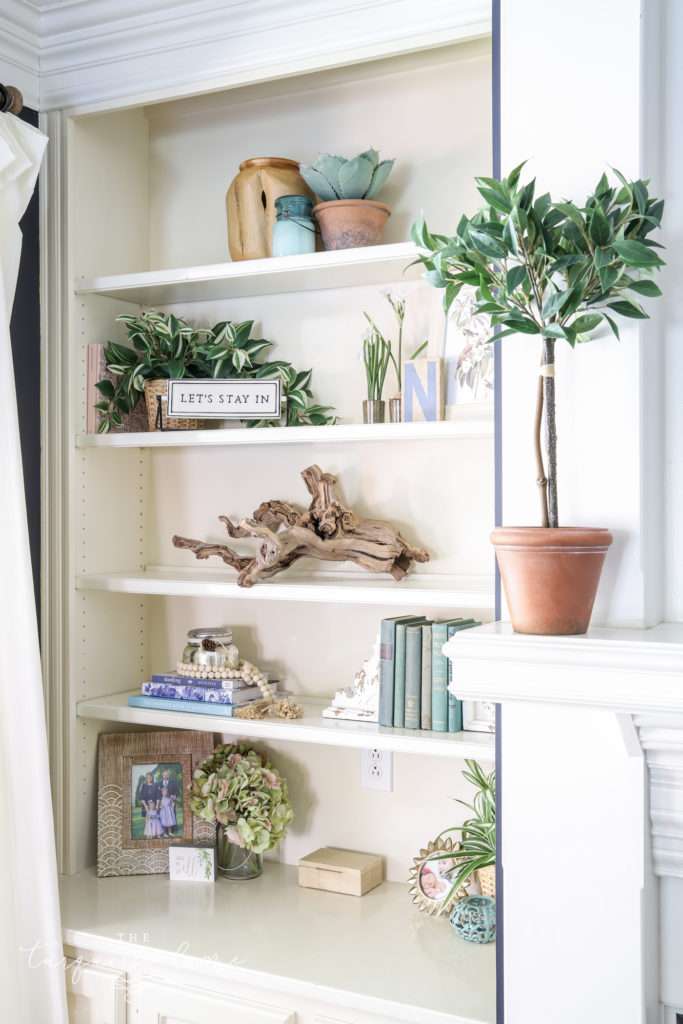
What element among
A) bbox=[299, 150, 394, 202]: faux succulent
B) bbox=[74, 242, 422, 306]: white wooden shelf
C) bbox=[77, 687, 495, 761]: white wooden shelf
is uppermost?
bbox=[299, 150, 394, 202]: faux succulent

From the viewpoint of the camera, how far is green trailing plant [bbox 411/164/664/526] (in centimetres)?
119

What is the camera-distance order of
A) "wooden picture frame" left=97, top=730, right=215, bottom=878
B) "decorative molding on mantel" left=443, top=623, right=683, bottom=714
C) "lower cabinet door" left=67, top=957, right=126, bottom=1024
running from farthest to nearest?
"wooden picture frame" left=97, top=730, right=215, bottom=878 → "lower cabinet door" left=67, top=957, right=126, bottom=1024 → "decorative molding on mantel" left=443, top=623, right=683, bottom=714

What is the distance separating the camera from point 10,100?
6.39 feet

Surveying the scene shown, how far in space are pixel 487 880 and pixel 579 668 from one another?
2.79 ft

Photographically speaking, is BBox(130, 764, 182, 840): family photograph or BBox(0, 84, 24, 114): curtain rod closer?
BBox(0, 84, 24, 114): curtain rod

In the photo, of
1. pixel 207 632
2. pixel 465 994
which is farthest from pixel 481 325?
pixel 465 994

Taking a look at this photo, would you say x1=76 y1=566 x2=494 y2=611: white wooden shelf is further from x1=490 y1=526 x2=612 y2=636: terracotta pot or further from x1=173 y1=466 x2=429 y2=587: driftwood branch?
x1=490 y1=526 x2=612 y2=636: terracotta pot

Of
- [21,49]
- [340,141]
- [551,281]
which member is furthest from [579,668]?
[21,49]

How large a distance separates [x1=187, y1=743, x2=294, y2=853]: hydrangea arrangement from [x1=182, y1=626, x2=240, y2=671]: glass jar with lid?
236 mm

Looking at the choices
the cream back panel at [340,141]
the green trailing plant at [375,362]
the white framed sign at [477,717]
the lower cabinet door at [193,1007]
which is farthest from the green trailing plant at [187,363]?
the lower cabinet door at [193,1007]

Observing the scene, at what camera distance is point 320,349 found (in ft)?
7.30

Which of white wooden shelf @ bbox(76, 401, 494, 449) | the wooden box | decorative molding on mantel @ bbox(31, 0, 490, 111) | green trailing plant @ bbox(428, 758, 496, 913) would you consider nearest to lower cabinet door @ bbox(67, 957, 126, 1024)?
the wooden box

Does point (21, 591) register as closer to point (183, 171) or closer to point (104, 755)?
point (104, 755)

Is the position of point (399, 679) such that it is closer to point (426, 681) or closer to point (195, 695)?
point (426, 681)
